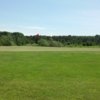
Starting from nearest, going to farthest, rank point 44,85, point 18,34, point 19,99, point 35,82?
point 19,99 < point 44,85 < point 35,82 < point 18,34

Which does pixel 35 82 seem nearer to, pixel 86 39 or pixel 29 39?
pixel 29 39

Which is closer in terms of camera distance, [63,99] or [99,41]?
[63,99]

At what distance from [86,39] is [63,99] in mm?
97735

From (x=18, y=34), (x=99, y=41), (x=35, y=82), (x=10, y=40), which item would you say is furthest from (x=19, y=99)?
(x=99, y=41)

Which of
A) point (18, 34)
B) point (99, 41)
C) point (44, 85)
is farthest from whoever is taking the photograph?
point (99, 41)

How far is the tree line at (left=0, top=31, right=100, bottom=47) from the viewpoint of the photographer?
82.6m

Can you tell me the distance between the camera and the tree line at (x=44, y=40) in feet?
271

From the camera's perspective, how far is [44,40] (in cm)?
8312

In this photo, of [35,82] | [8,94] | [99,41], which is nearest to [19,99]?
[8,94]

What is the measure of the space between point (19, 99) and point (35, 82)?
4437mm

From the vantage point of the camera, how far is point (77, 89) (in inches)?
557

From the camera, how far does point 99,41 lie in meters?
108

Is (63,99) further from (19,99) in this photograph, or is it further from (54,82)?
(54,82)

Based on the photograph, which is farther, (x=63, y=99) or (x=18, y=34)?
(x=18, y=34)
